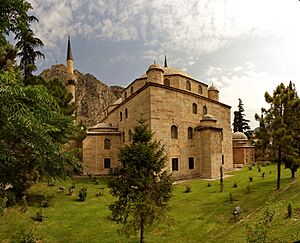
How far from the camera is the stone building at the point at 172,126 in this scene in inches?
1141

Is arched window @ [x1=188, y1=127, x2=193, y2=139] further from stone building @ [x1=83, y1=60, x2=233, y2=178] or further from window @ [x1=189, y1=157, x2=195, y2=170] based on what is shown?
A: window @ [x1=189, y1=157, x2=195, y2=170]

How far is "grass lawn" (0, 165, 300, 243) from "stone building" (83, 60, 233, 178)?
27.8 ft

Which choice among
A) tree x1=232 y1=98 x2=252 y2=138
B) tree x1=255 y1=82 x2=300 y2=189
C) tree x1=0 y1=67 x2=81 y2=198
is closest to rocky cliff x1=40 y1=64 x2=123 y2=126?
tree x1=232 y1=98 x2=252 y2=138

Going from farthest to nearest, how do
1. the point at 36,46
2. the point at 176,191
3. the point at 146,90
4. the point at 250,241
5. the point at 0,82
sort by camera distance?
the point at 146,90, the point at 36,46, the point at 176,191, the point at 250,241, the point at 0,82

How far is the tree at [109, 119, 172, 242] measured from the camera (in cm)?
1116

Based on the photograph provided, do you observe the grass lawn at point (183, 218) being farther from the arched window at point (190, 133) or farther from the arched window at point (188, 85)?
the arched window at point (188, 85)

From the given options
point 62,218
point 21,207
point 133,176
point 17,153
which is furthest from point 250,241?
point 21,207

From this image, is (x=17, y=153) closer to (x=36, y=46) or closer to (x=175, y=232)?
(x=175, y=232)

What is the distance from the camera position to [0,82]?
257 inches

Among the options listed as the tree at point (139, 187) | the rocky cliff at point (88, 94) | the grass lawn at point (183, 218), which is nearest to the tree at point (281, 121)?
the grass lawn at point (183, 218)

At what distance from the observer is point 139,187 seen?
37.7ft

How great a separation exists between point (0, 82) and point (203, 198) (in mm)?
16599

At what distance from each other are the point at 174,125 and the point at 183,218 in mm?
15321

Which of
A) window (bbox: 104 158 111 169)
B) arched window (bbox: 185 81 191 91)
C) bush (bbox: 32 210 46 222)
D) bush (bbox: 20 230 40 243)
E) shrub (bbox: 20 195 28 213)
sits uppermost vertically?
arched window (bbox: 185 81 191 91)
